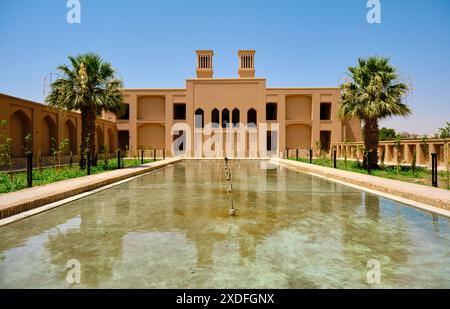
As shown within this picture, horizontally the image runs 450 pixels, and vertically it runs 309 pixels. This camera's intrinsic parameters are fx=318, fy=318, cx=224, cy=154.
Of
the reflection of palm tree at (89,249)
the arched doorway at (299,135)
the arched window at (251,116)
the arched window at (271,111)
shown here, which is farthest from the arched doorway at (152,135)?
the reflection of palm tree at (89,249)

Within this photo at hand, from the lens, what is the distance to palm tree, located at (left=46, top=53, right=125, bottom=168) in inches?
624

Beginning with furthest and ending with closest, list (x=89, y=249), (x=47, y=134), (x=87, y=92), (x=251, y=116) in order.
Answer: (x=251, y=116), (x=47, y=134), (x=87, y=92), (x=89, y=249)

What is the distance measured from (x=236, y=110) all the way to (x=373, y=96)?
78.1 ft

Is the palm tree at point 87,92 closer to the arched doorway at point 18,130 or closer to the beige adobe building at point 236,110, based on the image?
the arched doorway at point 18,130

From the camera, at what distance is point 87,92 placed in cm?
1627

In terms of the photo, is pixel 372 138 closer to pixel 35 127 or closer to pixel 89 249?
pixel 89 249

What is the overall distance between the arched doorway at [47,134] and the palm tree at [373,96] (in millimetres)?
20283

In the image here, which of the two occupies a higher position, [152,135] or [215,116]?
[215,116]

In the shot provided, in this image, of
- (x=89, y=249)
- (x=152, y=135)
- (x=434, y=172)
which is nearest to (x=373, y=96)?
(x=434, y=172)

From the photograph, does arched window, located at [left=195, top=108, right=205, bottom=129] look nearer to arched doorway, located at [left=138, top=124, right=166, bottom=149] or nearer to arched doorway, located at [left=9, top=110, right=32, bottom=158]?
arched doorway, located at [left=138, top=124, right=166, bottom=149]

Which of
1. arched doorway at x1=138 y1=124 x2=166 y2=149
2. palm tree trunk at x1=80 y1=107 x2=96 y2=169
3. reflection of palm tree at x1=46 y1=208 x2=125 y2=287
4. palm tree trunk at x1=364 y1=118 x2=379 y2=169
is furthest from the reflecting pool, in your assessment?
arched doorway at x1=138 y1=124 x2=166 y2=149

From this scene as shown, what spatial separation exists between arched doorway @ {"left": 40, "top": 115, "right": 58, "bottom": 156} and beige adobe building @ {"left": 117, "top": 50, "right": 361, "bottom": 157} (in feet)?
47.7

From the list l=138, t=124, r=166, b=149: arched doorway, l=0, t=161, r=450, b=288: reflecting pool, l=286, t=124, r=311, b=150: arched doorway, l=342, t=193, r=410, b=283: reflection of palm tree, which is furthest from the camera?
l=138, t=124, r=166, b=149: arched doorway
